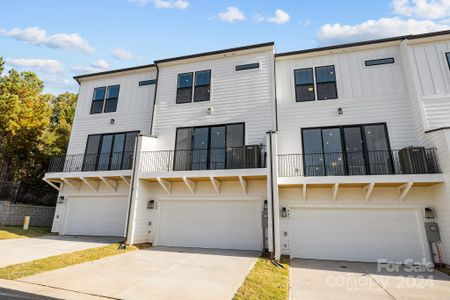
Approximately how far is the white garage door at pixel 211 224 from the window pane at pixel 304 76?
5.89m

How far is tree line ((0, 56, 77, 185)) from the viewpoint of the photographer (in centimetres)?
1381

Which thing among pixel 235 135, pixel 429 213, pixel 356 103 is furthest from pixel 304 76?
pixel 429 213

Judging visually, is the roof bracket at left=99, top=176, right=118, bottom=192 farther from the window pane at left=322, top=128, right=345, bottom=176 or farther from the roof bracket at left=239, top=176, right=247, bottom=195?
the window pane at left=322, top=128, right=345, bottom=176

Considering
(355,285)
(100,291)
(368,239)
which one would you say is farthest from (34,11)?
(368,239)

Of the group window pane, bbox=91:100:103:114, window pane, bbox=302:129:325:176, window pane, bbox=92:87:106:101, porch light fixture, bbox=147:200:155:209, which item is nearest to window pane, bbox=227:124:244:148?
window pane, bbox=302:129:325:176

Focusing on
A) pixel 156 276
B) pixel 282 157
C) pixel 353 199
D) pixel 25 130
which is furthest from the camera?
Answer: pixel 25 130

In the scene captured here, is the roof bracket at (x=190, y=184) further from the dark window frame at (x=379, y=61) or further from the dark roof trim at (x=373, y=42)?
the dark window frame at (x=379, y=61)

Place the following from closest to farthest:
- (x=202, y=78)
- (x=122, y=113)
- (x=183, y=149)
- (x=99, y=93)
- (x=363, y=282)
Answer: (x=363, y=282)
(x=183, y=149)
(x=202, y=78)
(x=122, y=113)
(x=99, y=93)

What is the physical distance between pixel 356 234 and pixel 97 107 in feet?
46.4

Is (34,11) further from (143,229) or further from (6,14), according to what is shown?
(143,229)

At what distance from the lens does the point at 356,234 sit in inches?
322

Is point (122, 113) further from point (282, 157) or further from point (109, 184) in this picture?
point (282, 157)

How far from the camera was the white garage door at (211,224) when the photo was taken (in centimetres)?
909

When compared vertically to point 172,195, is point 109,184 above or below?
above
